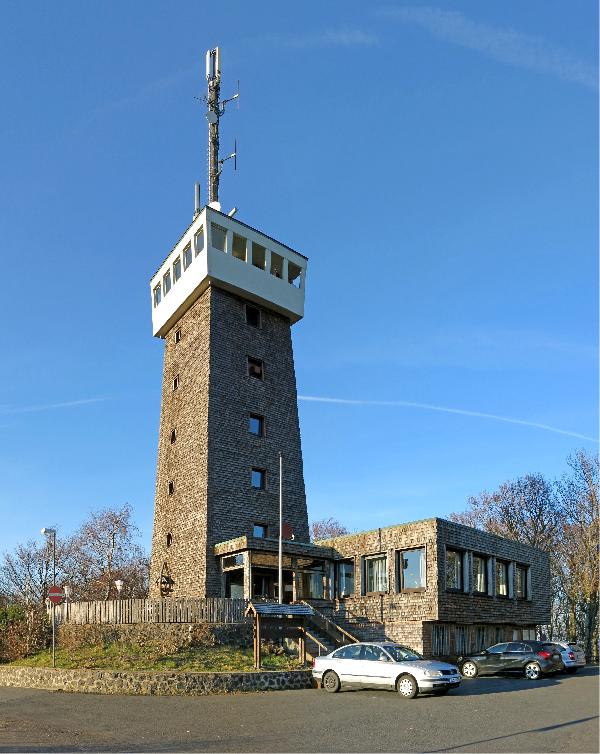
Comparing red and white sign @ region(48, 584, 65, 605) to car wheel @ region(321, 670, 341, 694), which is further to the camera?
red and white sign @ region(48, 584, 65, 605)

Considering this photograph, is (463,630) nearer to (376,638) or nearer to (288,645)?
(376,638)

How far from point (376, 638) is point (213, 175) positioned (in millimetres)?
29258

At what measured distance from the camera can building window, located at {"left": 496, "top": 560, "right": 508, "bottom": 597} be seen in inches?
1389

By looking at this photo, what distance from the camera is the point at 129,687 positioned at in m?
22.5

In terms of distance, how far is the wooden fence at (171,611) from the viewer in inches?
1097

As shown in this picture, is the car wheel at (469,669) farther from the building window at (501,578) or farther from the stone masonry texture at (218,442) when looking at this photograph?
the stone masonry texture at (218,442)

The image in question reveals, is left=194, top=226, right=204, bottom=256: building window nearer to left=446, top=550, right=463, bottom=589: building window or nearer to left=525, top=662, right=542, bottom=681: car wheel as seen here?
left=446, top=550, right=463, bottom=589: building window

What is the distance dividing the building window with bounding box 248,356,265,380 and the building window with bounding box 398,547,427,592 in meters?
13.4

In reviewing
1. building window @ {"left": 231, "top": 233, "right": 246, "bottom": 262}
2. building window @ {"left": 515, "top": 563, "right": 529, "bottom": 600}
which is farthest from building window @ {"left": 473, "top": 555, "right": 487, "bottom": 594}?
building window @ {"left": 231, "top": 233, "right": 246, "bottom": 262}

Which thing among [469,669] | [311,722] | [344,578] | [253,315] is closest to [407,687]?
[311,722]

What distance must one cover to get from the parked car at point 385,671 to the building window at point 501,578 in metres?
14.8


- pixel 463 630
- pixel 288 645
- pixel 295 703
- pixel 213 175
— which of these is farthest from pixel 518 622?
pixel 213 175

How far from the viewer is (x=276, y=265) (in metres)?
43.5

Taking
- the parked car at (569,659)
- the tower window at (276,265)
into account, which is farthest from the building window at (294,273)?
the parked car at (569,659)
